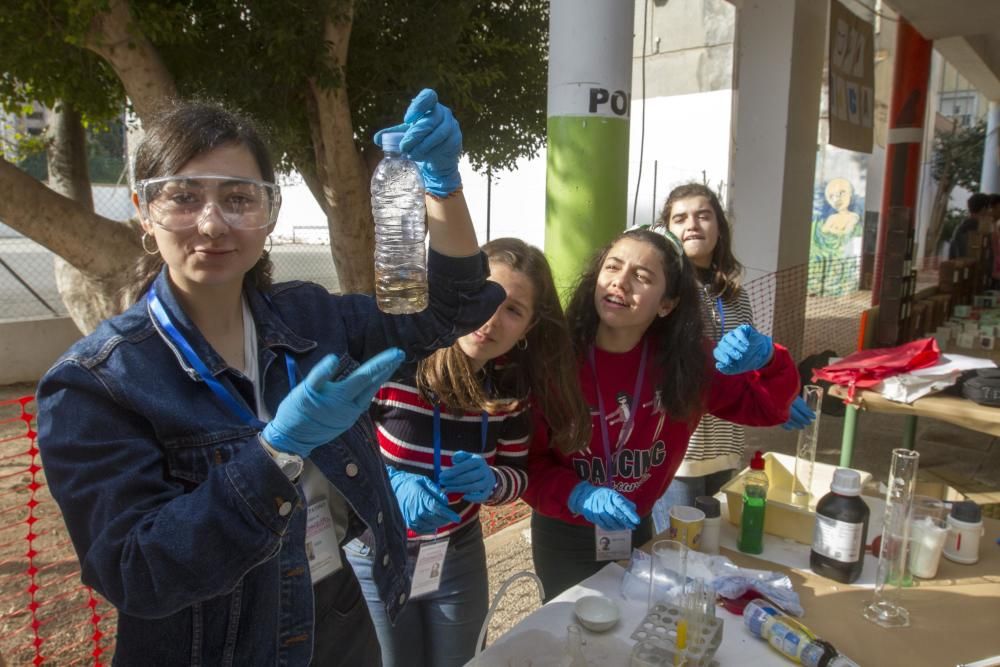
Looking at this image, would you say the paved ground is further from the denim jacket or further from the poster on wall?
the poster on wall

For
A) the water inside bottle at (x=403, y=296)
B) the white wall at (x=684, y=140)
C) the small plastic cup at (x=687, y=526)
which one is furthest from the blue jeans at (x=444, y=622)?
the white wall at (x=684, y=140)

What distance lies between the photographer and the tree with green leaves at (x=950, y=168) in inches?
744

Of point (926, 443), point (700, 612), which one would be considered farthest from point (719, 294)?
point (926, 443)

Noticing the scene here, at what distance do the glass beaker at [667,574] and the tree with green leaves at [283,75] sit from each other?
11.6ft

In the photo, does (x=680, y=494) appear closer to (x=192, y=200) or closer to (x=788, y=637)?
(x=788, y=637)

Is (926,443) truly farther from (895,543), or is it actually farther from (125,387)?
(125,387)

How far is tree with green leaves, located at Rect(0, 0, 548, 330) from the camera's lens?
4.05 m

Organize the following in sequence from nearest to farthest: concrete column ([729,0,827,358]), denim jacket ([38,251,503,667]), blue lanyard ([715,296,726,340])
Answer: denim jacket ([38,251,503,667]), blue lanyard ([715,296,726,340]), concrete column ([729,0,827,358])

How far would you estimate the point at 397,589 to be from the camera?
1.59 metres

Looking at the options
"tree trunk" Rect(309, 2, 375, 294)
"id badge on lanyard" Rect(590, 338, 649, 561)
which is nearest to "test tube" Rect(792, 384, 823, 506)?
"id badge on lanyard" Rect(590, 338, 649, 561)

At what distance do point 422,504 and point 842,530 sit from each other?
44.9 inches

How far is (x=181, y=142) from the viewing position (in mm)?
1268

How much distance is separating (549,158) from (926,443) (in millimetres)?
4631

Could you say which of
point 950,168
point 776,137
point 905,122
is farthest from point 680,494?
point 950,168
